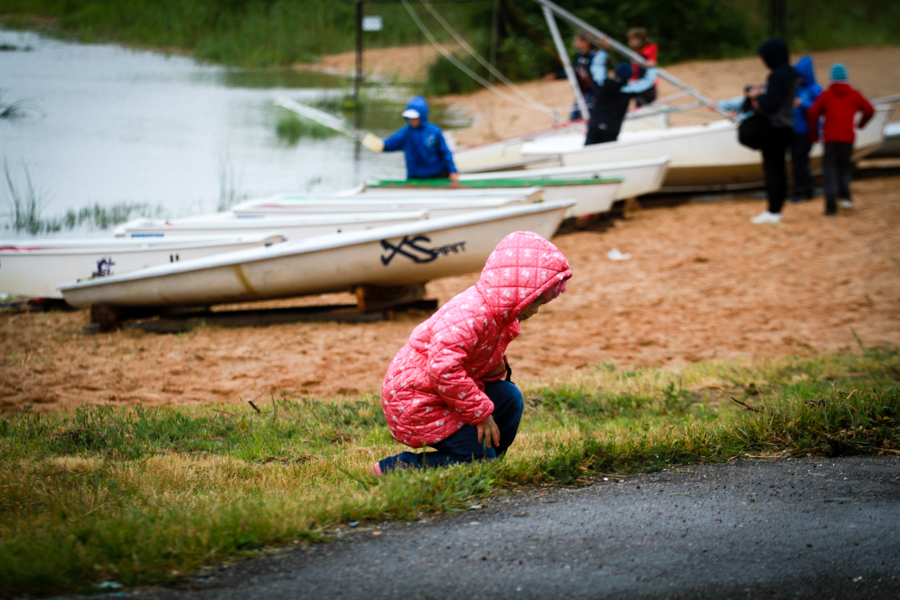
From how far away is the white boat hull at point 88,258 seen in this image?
8.64 meters

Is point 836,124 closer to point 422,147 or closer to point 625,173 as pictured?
point 625,173

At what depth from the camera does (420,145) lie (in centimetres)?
1048

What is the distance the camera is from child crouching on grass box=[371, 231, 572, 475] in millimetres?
3084

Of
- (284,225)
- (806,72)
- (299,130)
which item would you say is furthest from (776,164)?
(299,130)

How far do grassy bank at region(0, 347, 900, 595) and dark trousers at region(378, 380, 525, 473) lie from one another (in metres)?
0.07

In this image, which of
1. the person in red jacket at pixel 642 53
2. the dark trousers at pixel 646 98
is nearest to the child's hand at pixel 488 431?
the person in red jacket at pixel 642 53

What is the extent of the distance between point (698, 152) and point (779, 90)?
2.93 meters

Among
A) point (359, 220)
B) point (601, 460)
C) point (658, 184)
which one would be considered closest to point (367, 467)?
point (601, 460)

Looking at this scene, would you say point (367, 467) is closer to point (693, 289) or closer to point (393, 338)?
point (393, 338)

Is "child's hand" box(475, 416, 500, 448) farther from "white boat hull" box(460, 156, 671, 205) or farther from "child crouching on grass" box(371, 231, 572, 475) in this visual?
"white boat hull" box(460, 156, 671, 205)

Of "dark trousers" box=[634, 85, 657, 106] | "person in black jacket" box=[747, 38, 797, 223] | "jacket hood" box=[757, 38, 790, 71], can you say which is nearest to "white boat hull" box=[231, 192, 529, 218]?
"person in black jacket" box=[747, 38, 797, 223]

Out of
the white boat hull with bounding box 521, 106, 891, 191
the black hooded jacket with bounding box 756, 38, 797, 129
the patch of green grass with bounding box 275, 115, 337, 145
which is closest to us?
the black hooded jacket with bounding box 756, 38, 797, 129

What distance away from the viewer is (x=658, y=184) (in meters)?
13.0

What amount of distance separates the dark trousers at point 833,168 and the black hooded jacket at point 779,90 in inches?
56.3
